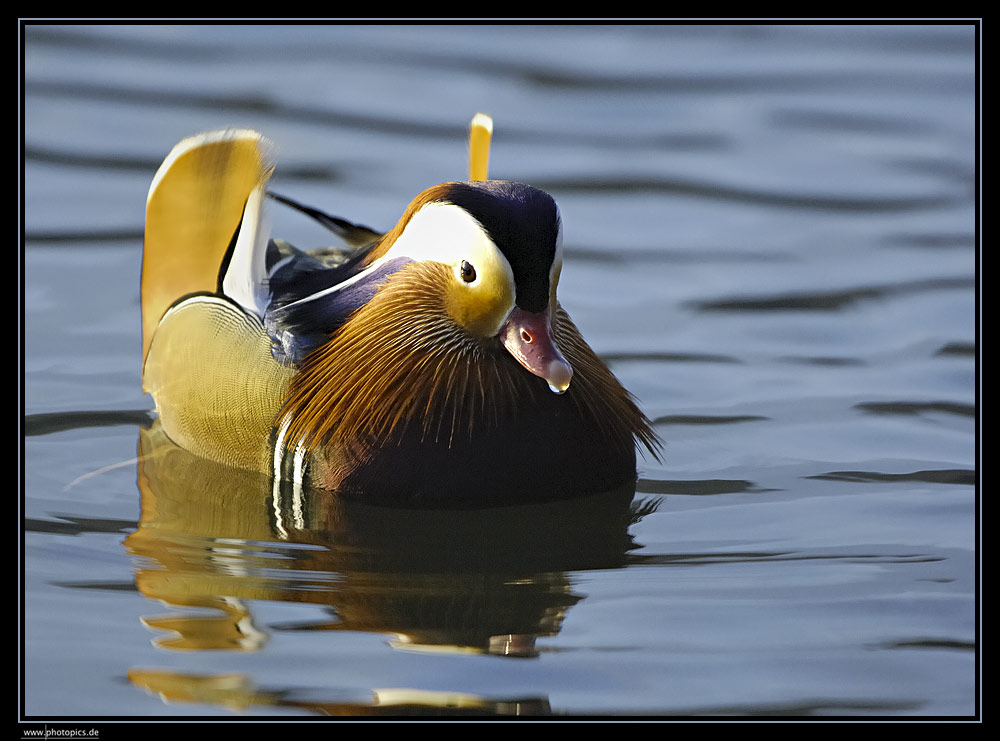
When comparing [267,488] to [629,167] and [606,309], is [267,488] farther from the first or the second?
[629,167]

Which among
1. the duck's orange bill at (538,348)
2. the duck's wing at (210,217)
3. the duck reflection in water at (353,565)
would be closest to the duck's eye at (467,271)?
the duck's orange bill at (538,348)

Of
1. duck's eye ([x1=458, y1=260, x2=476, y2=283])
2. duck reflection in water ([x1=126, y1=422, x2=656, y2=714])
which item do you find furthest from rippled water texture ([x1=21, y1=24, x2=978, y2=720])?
duck's eye ([x1=458, y1=260, x2=476, y2=283])

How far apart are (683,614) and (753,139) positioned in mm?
4656

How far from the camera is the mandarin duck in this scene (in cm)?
433

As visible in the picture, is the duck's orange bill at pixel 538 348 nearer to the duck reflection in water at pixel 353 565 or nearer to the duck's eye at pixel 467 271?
the duck's eye at pixel 467 271

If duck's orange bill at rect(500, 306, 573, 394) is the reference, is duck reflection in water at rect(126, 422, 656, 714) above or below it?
below

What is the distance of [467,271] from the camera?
4395mm

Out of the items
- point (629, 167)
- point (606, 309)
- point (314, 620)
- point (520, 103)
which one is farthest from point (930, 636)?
point (520, 103)

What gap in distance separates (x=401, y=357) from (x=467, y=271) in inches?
15.4

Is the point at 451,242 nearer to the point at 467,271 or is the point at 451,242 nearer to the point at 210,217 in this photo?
the point at 467,271

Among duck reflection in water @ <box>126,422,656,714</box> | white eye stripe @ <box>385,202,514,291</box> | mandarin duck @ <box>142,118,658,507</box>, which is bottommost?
duck reflection in water @ <box>126,422,656,714</box>

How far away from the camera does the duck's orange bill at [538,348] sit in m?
4.26

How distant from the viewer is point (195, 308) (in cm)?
508

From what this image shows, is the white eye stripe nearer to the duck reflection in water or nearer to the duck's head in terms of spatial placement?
the duck's head
